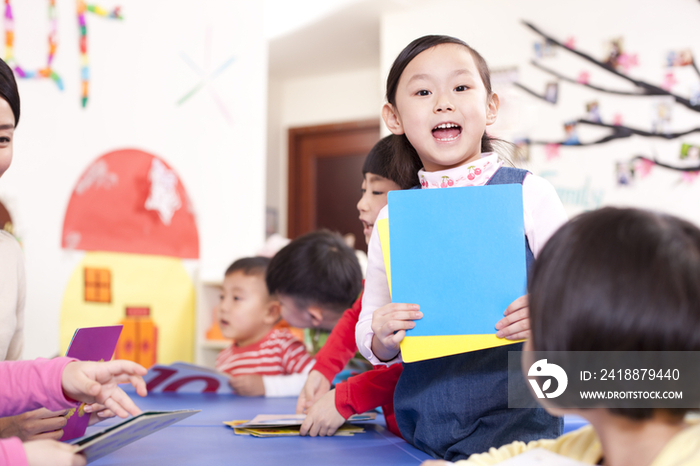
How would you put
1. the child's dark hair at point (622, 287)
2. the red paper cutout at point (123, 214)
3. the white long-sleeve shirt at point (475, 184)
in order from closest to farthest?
the child's dark hair at point (622, 287) → the white long-sleeve shirt at point (475, 184) → the red paper cutout at point (123, 214)

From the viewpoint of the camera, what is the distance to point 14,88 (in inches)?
39.4

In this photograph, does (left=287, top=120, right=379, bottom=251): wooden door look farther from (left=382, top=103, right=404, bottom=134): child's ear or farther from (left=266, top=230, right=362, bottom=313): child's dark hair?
(left=382, top=103, right=404, bottom=134): child's ear

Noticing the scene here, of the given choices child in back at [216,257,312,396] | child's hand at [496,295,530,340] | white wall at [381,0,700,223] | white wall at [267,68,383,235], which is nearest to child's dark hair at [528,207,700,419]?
child's hand at [496,295,530,340]

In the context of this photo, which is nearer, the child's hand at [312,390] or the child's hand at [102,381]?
the child's hand at [102,381]

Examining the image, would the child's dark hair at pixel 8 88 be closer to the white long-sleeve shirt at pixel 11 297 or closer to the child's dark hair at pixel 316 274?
the white long-sleeve shirt at pixel 11 297

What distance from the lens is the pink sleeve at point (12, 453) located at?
577 millimetres

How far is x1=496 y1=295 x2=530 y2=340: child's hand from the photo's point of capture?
2.32ft

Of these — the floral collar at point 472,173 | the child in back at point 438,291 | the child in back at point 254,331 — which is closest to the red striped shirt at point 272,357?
the child in back at point 254,331

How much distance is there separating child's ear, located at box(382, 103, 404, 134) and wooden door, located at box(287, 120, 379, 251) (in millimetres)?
3264

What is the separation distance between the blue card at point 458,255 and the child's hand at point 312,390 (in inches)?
19.7

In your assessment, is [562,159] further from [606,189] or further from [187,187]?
[187,187]

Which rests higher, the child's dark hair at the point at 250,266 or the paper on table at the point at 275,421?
the child's dark hair at the point at 250,266

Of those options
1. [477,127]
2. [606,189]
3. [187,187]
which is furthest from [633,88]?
[477,127]

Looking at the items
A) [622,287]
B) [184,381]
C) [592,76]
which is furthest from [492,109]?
[592,76]
